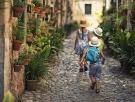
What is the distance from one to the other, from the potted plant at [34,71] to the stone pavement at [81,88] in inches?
8.7

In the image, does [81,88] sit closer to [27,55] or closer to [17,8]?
[27,55]

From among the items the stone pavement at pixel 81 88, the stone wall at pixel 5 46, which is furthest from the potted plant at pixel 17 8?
the stone pavement at pixel 81 88

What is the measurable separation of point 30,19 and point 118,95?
4.09m

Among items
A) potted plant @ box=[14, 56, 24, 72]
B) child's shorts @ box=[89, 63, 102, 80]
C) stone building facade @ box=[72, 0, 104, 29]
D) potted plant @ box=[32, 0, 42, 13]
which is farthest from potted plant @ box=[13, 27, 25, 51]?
stone building facade @ box=[72, 0, 104, 29]

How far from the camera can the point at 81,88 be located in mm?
12594

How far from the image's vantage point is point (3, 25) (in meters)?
8.84

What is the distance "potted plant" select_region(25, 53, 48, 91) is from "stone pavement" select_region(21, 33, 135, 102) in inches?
8.7

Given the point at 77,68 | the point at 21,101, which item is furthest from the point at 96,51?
the point at 77,68

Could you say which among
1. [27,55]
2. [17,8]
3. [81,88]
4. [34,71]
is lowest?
[81,88]

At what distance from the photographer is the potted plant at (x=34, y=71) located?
11.8 metres

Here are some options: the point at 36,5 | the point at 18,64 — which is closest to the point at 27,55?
the point at 18,64

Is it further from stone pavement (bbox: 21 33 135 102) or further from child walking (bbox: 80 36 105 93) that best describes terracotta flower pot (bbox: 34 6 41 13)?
child walking (bbox: 80 36 105 93)

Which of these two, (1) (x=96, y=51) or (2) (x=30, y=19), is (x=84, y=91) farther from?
(2) (x=30, y=19)

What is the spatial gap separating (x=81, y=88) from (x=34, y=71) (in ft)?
4.55
